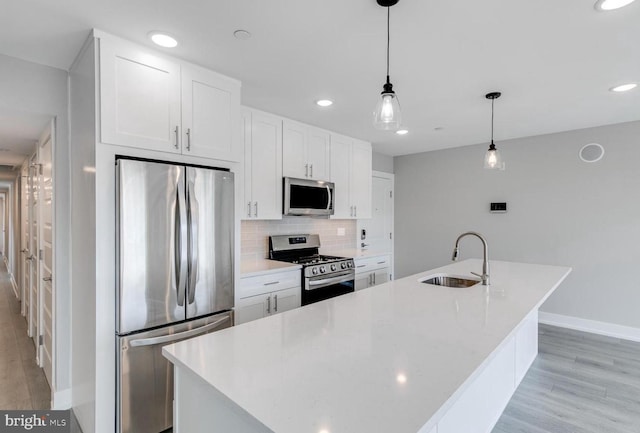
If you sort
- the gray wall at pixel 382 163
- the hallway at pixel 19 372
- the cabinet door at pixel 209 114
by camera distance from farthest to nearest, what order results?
the gray wall at pixel 382 163 → the hallway at pixel 19 372 → the cabinet door at pixel 209 114

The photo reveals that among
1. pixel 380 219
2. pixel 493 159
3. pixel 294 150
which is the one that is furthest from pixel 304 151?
pixel 380 219

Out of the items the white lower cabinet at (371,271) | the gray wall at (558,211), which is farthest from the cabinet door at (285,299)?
the gray wall at (558,211)

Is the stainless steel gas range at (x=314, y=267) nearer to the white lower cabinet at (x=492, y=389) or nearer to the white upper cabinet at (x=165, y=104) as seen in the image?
the white upper cabinet at (x=165, y=104)

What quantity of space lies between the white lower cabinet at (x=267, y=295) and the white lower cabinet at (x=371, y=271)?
1.01 metres

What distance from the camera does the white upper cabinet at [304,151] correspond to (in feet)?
11.2

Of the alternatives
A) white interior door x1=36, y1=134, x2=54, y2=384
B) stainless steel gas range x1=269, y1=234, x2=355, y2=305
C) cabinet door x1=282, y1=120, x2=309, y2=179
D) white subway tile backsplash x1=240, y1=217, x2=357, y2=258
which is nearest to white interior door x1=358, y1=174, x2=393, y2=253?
white subway tile backsplash x1=240, y1=217, x2=357, y2=258

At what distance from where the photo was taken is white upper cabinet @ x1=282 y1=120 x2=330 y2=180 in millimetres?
3414

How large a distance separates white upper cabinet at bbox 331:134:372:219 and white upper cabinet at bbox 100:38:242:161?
1762 millimetres

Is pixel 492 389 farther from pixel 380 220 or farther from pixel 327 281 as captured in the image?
pixel 380 220

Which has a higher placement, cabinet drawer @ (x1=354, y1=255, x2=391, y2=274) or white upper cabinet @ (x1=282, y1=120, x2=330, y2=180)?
white upper cabinet @ (x1=282, y1=120, x2=330, y2=180)

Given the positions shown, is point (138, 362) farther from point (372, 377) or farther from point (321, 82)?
point (321, 82)

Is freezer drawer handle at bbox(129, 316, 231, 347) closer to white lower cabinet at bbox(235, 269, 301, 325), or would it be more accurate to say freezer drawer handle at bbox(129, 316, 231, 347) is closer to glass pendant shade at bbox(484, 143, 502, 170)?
white lower cabinet at bbox(235, 269, 301, 325)

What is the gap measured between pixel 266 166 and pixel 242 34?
1475 millimetres

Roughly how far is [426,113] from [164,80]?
7.92 feet
